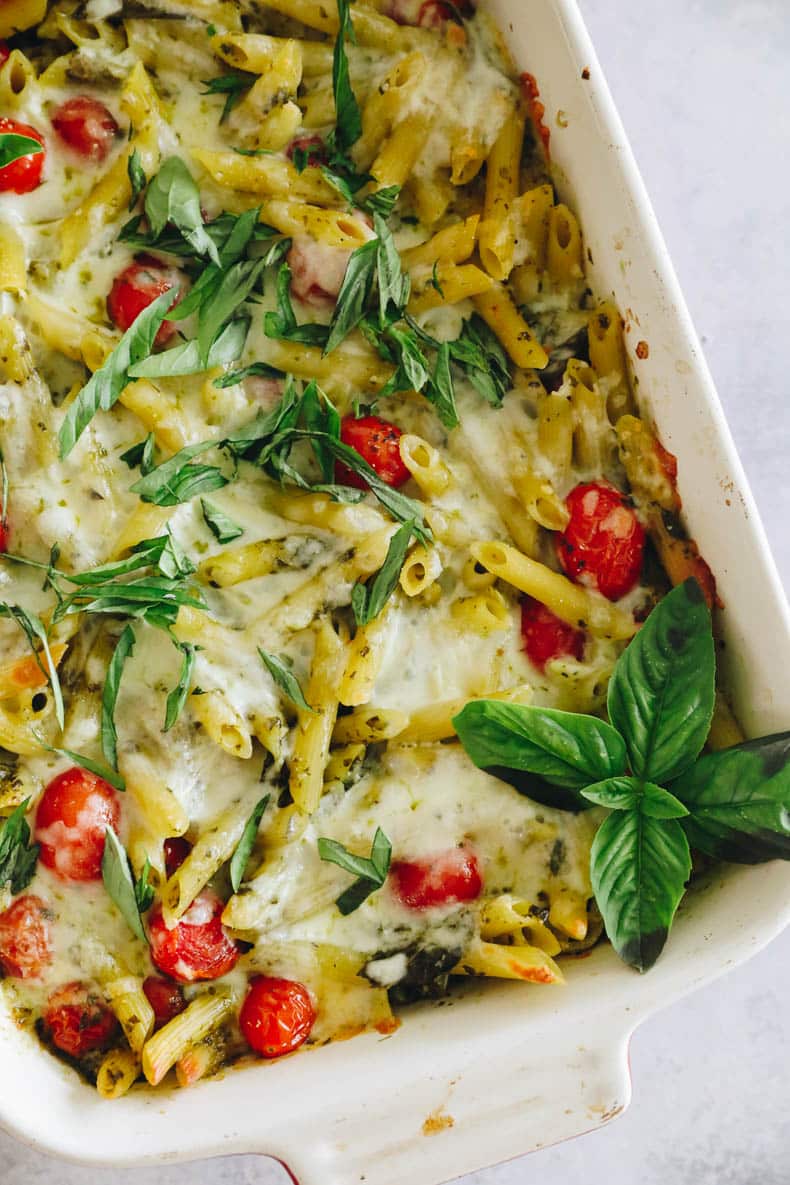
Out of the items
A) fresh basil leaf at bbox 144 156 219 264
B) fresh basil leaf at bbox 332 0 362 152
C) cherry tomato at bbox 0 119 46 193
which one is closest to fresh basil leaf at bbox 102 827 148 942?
fresh basil leaf at bbox 144 156 219 264

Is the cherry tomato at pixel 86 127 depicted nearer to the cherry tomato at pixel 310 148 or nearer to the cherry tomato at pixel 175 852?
the cherry tomato at pixel 310 148

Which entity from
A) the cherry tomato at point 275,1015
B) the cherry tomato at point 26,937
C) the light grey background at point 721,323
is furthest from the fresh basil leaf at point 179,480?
the light grey background at point 721,323

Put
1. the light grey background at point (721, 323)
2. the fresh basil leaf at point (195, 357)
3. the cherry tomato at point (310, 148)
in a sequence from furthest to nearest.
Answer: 1. the light grey background at point (721, 323)
2. the cherry tomato at point (310, 148)
3. the fresh basil leaf at point (195, 357)

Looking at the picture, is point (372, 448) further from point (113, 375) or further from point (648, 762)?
point (648, 762)

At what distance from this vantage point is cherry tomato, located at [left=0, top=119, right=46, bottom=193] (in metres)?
1.88

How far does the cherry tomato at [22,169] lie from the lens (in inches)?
74.0

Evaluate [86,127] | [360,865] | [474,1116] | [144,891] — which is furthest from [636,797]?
[86,127]

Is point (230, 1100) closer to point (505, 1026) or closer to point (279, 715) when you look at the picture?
point (505, 1026)

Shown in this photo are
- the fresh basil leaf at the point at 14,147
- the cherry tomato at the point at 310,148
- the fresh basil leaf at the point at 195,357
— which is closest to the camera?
the fresh basil leaf at the point at 14,147

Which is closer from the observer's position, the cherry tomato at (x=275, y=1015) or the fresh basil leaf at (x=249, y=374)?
the cherry tomato at (x=275, y=1015)

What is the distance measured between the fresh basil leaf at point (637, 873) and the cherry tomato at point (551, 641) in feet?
0.94

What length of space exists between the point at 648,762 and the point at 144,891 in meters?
0.75

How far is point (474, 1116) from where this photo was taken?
173 cm

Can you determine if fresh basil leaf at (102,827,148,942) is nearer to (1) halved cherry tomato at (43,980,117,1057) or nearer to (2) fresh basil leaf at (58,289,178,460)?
(1) halved cherry tomato at (43,980,117,1057)
